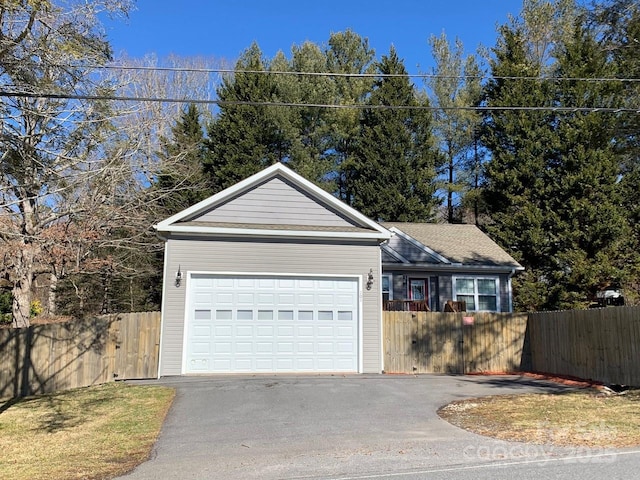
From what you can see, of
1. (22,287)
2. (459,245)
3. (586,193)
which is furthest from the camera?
(586,193)

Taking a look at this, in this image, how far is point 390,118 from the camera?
31.2m

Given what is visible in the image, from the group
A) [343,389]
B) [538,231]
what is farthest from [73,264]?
[538,231]

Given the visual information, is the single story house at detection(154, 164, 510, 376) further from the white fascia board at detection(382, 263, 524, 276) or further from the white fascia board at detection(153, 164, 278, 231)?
the white fascia board at detection(382, 263, 524, 276)

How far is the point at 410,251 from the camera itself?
824 inches

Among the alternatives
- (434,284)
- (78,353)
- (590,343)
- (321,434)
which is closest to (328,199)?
(434,284)

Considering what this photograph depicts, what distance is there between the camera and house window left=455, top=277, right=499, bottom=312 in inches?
816

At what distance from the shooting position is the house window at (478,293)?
68.0 feet

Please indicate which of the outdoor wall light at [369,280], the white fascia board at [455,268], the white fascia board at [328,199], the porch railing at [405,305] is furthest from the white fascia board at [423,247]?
the outdoor wall light at [369,280]

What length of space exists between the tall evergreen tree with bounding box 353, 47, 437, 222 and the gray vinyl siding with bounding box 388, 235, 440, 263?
28.2 feet

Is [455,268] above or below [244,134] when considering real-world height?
below

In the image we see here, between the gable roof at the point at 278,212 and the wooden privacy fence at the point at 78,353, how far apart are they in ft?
9.94

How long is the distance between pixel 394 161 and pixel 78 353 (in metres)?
21.6

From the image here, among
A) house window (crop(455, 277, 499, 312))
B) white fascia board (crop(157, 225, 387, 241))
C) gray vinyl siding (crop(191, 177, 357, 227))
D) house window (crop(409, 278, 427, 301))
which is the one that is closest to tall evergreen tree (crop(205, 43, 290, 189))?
house window (crop(409, 278, 427, 301))

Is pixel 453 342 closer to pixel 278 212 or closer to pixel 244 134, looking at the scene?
pixel 278 212
